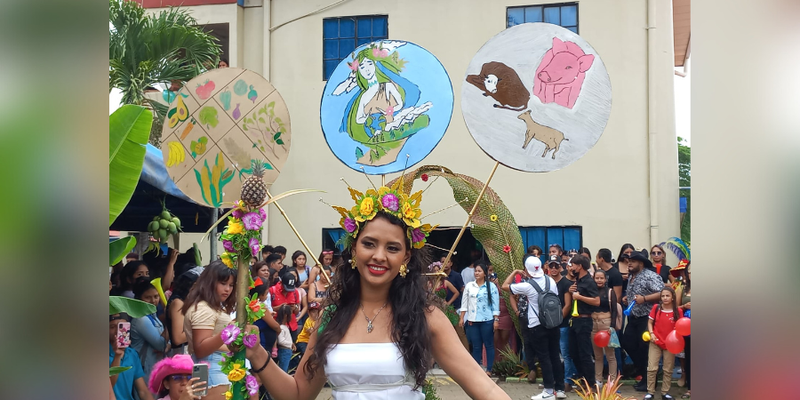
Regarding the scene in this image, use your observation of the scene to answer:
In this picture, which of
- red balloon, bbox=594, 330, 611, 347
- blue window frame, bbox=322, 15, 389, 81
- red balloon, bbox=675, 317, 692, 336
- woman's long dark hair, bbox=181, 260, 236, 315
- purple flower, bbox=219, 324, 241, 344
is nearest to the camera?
purple flower, bbox=219, 324, 241, 344

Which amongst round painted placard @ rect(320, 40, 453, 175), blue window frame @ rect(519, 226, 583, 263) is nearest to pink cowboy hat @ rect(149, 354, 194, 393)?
round painted placard @ rect(320, 40, 453, 175)

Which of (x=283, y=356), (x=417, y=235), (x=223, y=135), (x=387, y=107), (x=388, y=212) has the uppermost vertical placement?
(x=387, y=107)

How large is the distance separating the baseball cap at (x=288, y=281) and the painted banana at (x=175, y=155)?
4089mm

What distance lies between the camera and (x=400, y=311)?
9.71ft

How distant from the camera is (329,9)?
14.8 meters

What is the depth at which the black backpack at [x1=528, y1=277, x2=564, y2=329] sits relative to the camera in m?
8.34

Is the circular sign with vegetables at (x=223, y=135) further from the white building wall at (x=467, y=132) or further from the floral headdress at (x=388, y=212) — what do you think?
the white building wall at (x=467, y=132)

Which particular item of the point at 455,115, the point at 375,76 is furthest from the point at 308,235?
the point at 375,76

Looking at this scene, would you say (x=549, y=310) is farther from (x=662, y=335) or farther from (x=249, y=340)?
(x=249, y=340)

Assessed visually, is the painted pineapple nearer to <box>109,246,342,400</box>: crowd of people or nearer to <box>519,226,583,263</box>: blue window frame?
<box>109,246,342,400</box>: crowd of people

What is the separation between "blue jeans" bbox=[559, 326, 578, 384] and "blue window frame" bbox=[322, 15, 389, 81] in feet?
26.6

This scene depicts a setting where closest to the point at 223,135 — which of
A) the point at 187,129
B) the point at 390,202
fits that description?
the point at 187,129

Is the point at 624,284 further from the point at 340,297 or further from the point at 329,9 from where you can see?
the point at 329,9

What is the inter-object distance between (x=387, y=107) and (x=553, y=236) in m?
9.89
